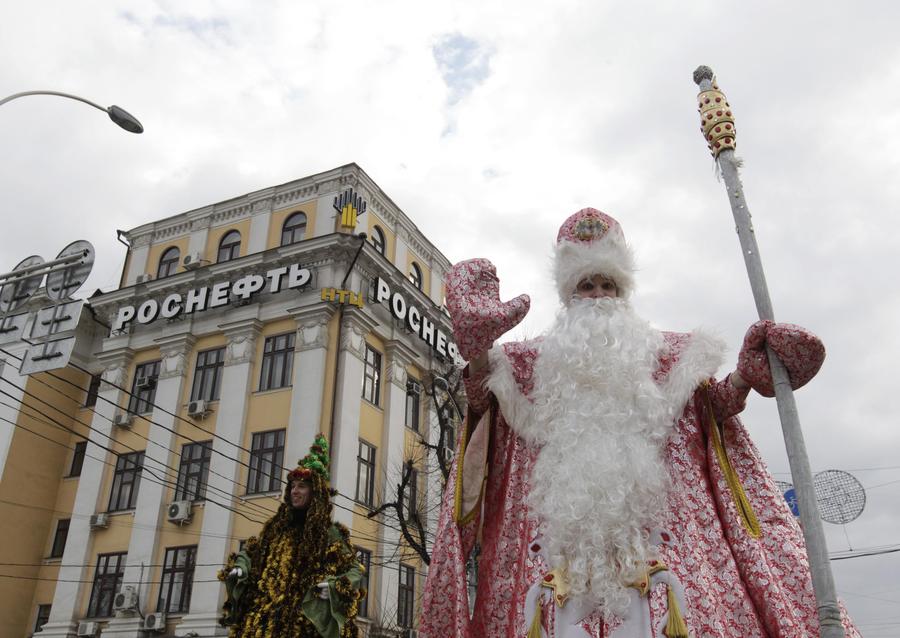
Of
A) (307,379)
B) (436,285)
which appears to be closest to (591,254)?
(307,379)

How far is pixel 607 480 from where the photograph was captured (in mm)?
3078

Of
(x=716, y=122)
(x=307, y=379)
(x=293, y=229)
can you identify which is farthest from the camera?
(x=293, y=229)

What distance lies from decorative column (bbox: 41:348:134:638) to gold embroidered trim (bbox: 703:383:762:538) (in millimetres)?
18104

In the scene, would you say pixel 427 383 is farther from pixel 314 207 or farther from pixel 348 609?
pixel 348 609

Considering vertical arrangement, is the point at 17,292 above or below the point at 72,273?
below

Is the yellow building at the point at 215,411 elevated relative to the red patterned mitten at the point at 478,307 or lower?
elevated

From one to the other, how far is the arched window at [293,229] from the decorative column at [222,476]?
119 inches

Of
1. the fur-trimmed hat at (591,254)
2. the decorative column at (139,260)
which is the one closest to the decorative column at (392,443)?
the decorative column at (139,260)

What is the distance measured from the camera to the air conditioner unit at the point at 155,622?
17.2m

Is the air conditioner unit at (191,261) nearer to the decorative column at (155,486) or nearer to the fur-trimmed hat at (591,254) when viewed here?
the decorative column at (155,486)

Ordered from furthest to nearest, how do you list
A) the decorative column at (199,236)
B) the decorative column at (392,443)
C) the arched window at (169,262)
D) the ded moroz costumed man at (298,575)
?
1. the arched window at (169,262)
2. the decorative column at (199,236)
3. the decorative column at (392,443)
4. the ded moroz costumed man at (298,575)

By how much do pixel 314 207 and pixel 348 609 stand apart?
17.8m

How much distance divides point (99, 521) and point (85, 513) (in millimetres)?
785

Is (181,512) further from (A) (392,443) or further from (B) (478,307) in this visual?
(B) (478,307)
